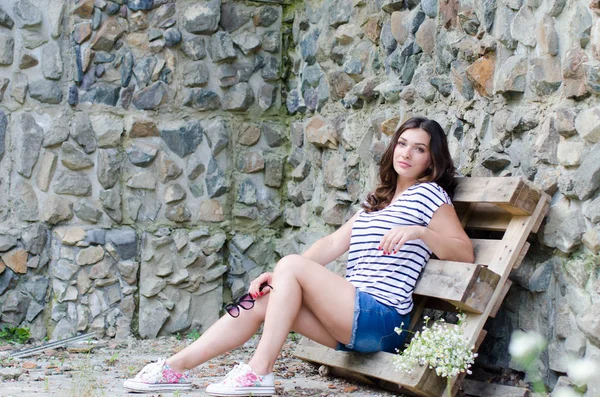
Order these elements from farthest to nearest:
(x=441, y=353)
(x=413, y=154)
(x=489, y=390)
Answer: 1. (x=413, y=154)
2. (x=489, y=390)
3. (x=441, y=353)

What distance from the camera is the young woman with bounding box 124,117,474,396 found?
3014 mm

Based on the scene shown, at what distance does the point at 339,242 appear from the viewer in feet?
11.6

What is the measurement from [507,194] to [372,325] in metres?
0.68

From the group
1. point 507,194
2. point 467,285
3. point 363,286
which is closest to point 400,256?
point 363,286

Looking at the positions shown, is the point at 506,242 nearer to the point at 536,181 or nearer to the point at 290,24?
the point at 536,181

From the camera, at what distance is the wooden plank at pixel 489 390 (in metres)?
2.89

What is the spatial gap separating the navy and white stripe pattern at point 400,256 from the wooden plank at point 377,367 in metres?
0.22

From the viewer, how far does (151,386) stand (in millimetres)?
3150

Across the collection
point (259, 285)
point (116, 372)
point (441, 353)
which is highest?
point (259, 285)

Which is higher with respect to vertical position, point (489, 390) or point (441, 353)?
point (441, 353)

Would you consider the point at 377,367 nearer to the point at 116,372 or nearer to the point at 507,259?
the point at 507,259

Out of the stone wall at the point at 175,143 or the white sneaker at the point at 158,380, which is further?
the stone wall at the point at 175,143

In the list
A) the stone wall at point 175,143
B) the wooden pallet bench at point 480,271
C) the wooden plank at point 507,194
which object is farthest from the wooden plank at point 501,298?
the stone wall at point 175,143

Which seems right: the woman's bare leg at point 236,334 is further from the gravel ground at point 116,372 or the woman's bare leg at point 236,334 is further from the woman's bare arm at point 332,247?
the woman's bare arm at point 332,247
